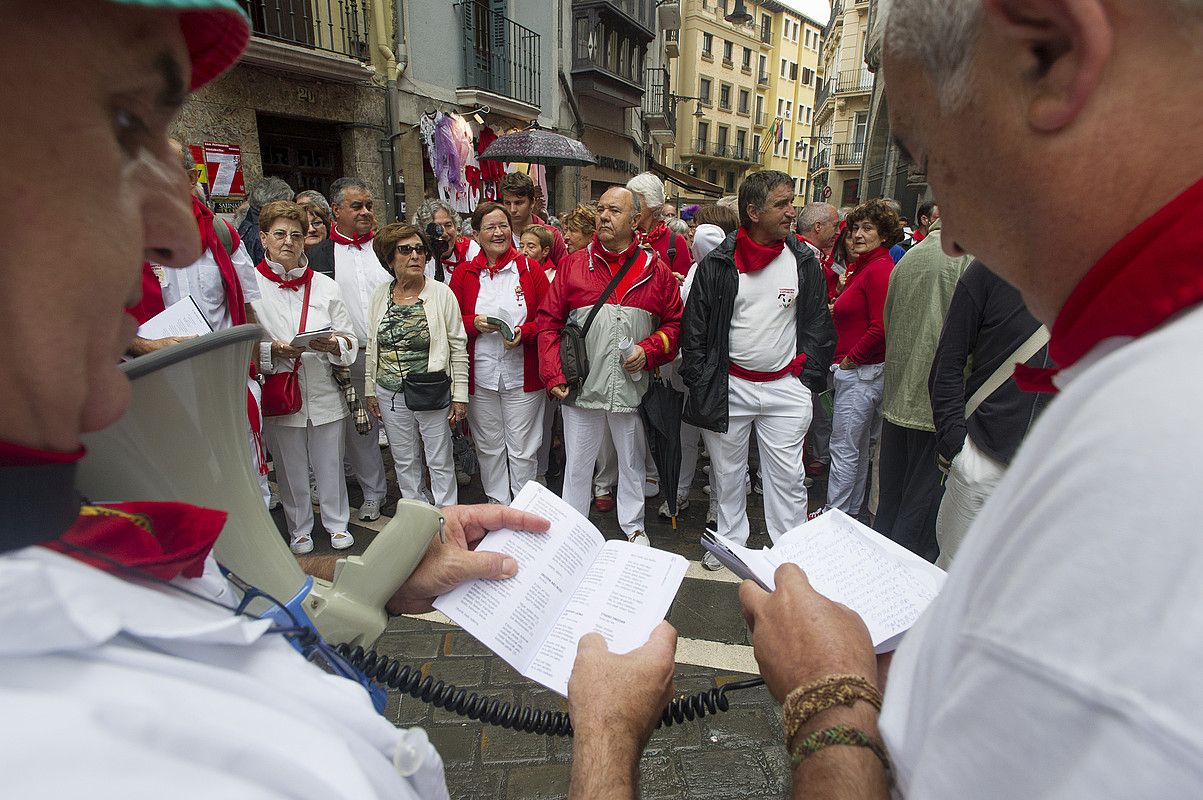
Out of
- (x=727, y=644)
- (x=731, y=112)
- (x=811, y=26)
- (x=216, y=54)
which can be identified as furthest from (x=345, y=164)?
(x=811, y=26)

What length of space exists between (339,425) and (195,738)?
3976mm

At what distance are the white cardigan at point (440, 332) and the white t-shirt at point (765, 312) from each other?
1812 mm

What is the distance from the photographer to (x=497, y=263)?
479 cm

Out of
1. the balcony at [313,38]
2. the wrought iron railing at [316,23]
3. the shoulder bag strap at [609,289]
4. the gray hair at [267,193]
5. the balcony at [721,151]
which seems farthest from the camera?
the balcony at [721,151]

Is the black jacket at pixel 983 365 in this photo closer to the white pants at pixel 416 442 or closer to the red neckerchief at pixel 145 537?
the red neckerchief at pixel 145 537

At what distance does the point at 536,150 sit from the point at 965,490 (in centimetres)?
744

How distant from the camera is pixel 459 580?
1.52 metres

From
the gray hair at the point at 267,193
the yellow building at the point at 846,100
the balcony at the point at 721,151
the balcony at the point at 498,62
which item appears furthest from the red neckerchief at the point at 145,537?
the balcony at the point at 721,151

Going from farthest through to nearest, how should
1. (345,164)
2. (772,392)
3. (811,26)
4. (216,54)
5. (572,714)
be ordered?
(811,26) → (345,164) → (772,392) → (572,714) → (216,54)

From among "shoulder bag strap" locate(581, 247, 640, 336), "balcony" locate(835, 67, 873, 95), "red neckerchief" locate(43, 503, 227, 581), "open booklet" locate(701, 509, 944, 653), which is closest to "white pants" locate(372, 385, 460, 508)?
"shoulder bag strap" locate(581, 247, 640, 336)

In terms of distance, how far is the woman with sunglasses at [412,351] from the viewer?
4.27 m

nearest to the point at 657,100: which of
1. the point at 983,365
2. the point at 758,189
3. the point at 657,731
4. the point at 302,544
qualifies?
the point at 758,189

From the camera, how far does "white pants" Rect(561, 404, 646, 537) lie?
4.26 meters

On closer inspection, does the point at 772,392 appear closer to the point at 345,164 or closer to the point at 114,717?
the point at 114,717
